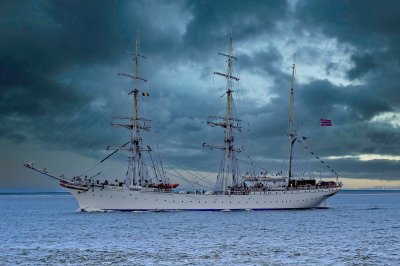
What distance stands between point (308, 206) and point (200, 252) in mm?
67520

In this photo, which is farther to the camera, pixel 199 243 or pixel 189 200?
pixel 189 200

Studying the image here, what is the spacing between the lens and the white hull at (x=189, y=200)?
89213 millimetres

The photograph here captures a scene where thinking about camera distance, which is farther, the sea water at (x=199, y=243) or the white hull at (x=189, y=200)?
the white hull at (x=189, y=200)

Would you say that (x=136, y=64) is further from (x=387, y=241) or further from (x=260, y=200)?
(x=387, y=241)

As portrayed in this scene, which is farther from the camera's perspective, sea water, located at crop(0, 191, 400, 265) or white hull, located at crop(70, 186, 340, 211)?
white hull, located at crop(70, 186, 340, 211)

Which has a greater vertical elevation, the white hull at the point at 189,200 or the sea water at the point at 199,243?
the white hull at the point at 189,200

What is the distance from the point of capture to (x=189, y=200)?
94750mm

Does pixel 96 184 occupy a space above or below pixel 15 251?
above

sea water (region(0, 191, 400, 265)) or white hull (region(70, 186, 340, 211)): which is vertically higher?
white hull (region(70, 186, 340, 211))

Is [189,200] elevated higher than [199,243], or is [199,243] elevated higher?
[189,200]

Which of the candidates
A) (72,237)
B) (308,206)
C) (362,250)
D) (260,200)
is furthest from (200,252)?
(308,206)

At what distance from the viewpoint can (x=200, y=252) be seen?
1817 inches

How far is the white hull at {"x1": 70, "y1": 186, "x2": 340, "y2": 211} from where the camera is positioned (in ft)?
293

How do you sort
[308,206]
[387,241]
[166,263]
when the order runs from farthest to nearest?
[308,206], [387,241], [166,263]
